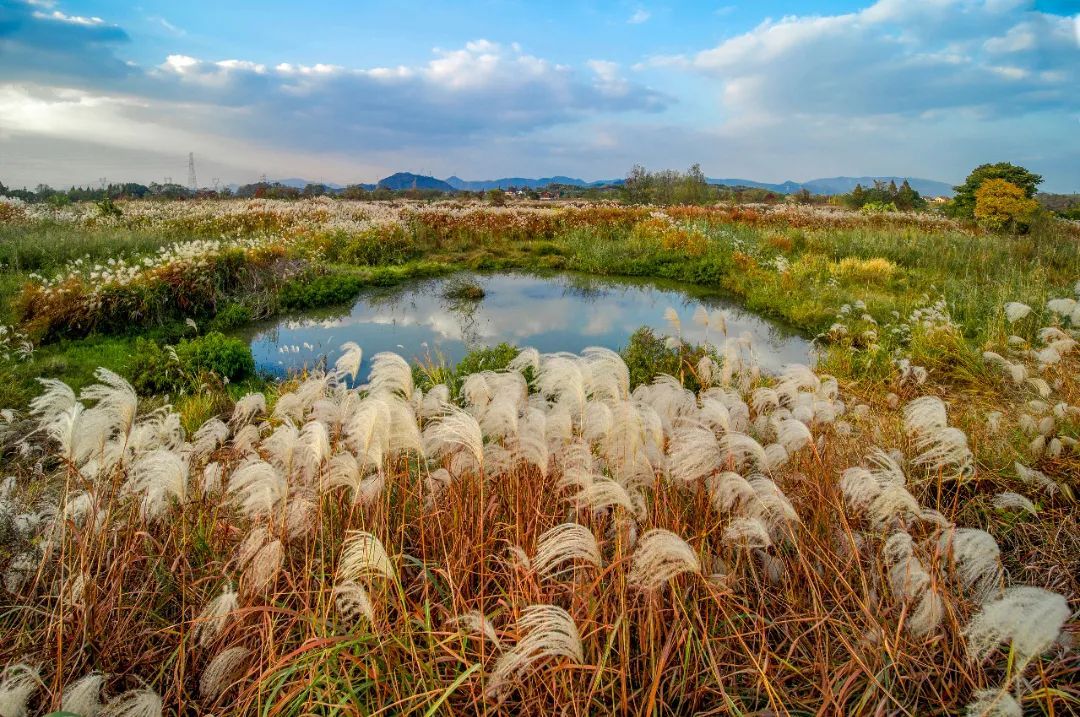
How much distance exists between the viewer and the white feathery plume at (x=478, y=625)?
163 cm

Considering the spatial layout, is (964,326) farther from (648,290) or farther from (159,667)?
(159,667)

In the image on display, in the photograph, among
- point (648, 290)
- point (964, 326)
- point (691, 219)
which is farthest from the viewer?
point (691, 219)

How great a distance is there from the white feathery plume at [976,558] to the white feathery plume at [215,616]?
2.42 metres

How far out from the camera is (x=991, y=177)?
93.2 ft

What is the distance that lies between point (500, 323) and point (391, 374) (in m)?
7.85

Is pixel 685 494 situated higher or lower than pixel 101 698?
higher

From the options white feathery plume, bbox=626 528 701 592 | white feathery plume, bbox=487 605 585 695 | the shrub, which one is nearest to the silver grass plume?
white feathery plume, bbox=487 605 585 695

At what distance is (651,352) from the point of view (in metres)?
6.84

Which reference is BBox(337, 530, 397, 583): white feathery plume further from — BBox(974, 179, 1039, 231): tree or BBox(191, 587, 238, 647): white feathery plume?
BBox(974, 179, 1039, 231): tree

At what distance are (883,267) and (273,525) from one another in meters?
14.5

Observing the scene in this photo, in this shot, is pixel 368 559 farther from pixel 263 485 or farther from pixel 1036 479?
pixel 1036 479

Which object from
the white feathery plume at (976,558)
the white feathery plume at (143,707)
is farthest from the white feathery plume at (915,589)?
the white feathery plume at (143,707)

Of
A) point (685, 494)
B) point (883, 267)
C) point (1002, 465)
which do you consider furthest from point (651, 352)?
point (883, 267)

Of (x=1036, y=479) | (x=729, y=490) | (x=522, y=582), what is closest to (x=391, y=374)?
(x=522, y=582)
